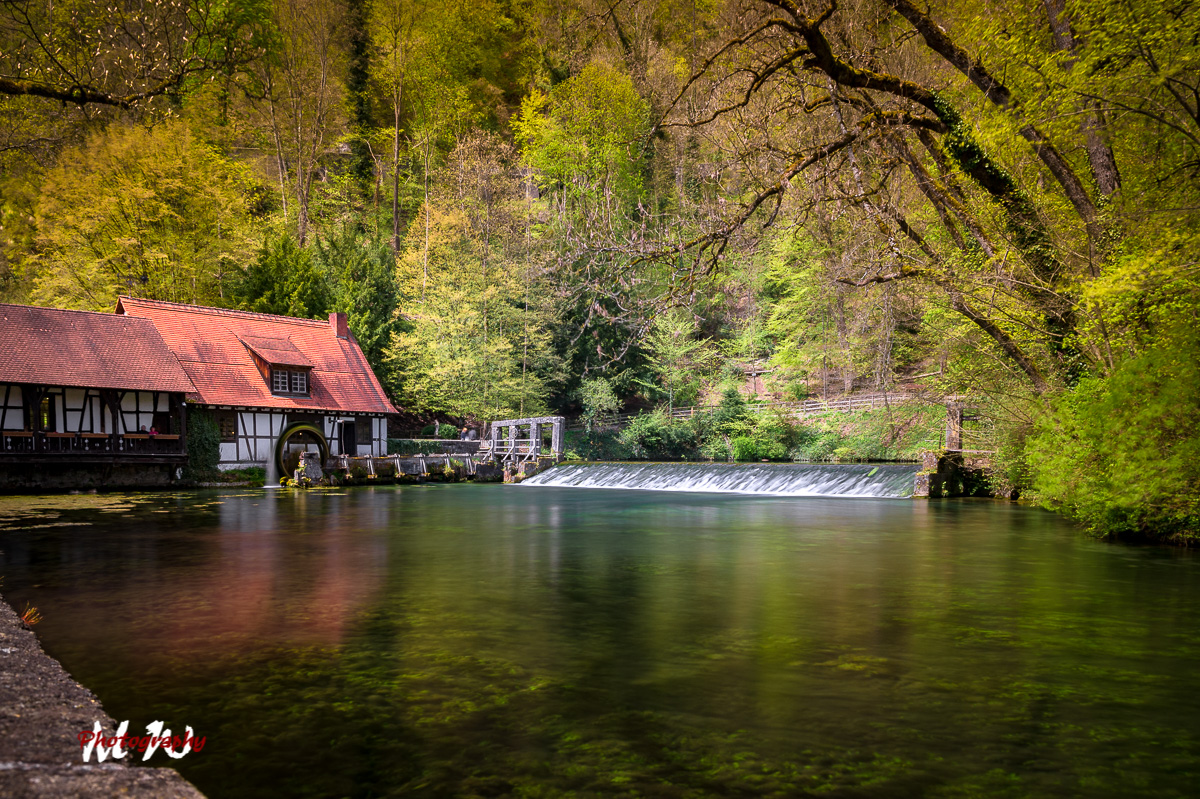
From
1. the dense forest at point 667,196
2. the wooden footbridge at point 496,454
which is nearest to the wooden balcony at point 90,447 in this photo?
the wooden footbridge at point 496,454

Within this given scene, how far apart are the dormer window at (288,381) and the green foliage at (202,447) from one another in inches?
109

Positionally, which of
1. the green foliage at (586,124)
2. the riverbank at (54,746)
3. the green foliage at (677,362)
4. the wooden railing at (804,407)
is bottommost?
the riverbank at (54,746)

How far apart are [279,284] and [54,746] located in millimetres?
38982

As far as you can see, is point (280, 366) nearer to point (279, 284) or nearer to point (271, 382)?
point (271, 382)

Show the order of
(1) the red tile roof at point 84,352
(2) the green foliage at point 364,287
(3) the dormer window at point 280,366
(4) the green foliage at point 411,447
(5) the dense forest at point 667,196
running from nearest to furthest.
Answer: (5) the dense forest at point 667,196, (1) the red tile roof at point 84,352, (3) the dormer window at point 280,366, (4) the green foliage at point 411,447, (2) the green foliage at point 364,287

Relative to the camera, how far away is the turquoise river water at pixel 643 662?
439 centimetres

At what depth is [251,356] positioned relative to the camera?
33.8m

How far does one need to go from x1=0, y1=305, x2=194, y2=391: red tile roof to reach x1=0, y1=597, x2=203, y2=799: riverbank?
25093 mm

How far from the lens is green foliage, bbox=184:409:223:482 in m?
30.8

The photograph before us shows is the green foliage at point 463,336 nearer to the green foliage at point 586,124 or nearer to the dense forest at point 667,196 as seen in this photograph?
the dense forest at point 667,196

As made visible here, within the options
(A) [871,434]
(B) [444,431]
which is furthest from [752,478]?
(B) [444,431]

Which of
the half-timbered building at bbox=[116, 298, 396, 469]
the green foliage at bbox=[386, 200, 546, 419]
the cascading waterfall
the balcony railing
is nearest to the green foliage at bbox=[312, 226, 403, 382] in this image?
the green foliage at bbox=[386, 200, 546, 419]

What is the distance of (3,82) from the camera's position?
371 inches

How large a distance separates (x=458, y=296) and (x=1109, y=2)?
33122mm
